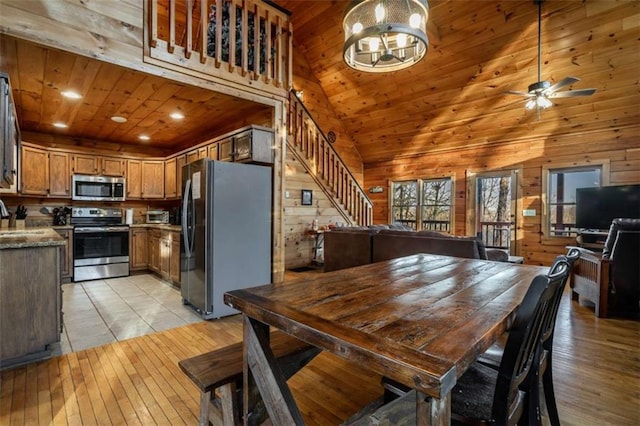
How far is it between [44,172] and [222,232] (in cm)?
382

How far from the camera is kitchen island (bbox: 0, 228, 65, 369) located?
7.58 ft

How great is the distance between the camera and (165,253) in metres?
4.99

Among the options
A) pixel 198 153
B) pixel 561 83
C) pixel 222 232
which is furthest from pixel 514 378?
pixel 198 153

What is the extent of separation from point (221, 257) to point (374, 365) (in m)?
2.87

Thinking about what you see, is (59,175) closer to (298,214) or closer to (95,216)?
(95,216)

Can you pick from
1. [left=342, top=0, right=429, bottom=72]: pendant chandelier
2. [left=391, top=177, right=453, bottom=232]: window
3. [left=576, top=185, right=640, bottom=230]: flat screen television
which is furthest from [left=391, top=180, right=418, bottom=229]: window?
[left=342, top=0, right=429, bottom=72]: pendant chandelier

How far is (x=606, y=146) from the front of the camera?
5270 mm

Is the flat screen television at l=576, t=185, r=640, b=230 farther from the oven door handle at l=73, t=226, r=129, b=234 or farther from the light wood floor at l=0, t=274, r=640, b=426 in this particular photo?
the oven door handle at l=73, t=226, r=129, b=234

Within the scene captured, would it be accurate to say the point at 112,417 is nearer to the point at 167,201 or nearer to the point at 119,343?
the point at 119,343

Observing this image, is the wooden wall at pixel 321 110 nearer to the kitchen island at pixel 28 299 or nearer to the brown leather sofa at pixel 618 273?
the brown leather sofa at pixel 618 273

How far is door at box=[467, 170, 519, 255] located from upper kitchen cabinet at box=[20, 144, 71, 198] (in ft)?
25.2

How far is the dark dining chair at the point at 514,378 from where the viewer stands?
1039 millimetres

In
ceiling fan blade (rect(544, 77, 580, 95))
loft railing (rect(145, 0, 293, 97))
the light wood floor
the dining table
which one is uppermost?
loft railing (rect(145, 0, 293, 97))

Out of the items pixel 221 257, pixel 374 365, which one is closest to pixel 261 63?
pixel 221 257
